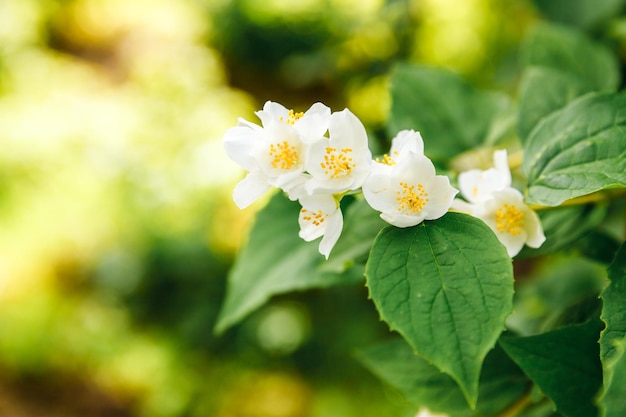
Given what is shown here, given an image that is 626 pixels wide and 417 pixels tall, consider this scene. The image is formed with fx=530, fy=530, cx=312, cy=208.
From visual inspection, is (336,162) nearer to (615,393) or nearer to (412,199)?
(412,199)

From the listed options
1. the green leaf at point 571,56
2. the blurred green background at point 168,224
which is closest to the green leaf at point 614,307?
the green leaf at point 571,56

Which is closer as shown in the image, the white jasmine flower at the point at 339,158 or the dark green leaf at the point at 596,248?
the white jasmine flower at the point at 339,158

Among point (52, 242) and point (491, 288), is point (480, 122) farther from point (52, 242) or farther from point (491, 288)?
point (52, 242)

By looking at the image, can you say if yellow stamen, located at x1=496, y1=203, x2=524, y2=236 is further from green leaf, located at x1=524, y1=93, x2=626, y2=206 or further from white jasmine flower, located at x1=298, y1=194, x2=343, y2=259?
white jasmine flower, located at x1=298, y1=194, x2=343, y2=259

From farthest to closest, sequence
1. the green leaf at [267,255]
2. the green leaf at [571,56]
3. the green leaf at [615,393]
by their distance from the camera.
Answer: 1. the green leaf at [571,56]
2. the green leaf at [267,255]
3. the green leaf at [615,393]

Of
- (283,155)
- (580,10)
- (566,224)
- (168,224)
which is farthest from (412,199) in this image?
(168,224)

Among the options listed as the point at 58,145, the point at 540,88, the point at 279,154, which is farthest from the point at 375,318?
the point at 58,145

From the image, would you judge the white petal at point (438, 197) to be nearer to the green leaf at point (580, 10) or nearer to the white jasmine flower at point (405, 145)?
the white jasmine flower at point (405, 145)

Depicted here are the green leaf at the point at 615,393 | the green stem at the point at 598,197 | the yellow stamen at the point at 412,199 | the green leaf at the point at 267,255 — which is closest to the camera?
the green leaf at the point at 615,393
